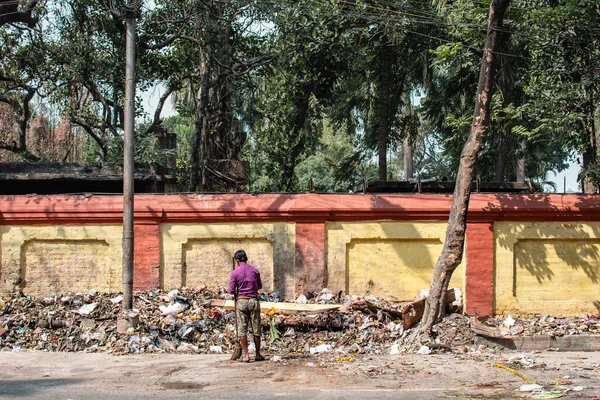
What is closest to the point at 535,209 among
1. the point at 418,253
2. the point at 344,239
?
the point at 418,253

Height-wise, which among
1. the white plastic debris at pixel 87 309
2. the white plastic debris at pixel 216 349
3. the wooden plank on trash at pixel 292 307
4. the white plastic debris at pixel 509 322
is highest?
the wooden plank on trash at pixel 292 307

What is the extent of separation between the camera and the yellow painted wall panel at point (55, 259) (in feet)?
41.3

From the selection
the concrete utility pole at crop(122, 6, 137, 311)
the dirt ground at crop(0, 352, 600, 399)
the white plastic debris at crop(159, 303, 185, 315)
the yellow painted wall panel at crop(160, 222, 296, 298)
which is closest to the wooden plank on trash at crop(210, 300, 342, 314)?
the white plastic debris at crop(159, 303, 185, 315)

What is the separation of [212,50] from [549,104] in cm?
906

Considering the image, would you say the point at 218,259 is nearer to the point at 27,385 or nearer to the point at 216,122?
the point at 27,385

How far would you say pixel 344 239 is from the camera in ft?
40.6

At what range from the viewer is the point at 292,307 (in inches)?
447

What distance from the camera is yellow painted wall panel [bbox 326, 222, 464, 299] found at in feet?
40.5

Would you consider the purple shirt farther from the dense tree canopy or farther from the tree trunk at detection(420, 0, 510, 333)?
the dense tree canopy

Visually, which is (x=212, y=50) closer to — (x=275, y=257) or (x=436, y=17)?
(x=436, y=17)

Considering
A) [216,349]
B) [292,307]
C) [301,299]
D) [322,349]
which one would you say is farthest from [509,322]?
[216,349]

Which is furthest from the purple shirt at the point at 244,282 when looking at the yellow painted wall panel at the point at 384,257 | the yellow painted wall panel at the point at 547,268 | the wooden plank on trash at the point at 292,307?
the yellow painted wall panel at the point at 547,268

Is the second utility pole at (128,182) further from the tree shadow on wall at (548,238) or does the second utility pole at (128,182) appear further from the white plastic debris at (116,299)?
the tree shadow on wall at (548,238)

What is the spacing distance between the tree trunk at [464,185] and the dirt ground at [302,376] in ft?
→ 3.98
